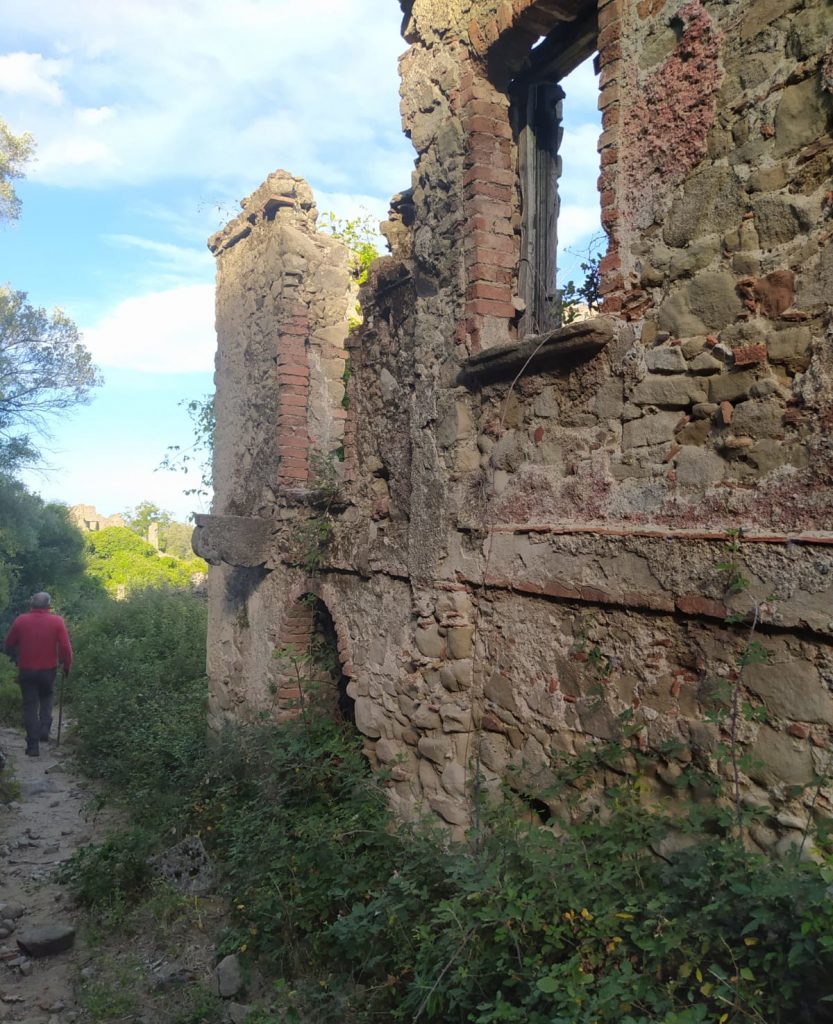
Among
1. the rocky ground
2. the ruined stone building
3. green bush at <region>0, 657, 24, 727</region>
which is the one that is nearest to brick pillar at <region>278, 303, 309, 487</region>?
the ruined stone building

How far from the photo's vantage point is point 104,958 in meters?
4.49

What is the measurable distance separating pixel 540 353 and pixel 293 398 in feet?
11.6

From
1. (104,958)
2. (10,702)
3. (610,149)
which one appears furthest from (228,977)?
(10,702)

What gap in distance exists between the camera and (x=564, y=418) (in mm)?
3539

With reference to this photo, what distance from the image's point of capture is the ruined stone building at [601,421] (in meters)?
2.61

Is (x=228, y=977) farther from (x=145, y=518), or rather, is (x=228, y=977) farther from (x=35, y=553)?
(x=145, y=518)

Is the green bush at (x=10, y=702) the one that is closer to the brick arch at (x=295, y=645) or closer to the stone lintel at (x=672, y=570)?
the brick arch at (x=295, y=645)

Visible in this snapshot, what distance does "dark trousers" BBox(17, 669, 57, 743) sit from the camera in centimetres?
889

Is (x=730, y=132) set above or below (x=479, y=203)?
below

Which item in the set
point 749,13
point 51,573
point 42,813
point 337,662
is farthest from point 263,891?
point 51,573

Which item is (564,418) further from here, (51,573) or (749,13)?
(51,573)

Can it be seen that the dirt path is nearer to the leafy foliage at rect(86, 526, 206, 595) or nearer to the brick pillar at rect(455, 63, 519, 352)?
the brick pillar at rect(455, 63, 519, 352)

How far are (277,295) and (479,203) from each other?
123 inches

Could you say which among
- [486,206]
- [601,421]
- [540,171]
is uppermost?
[540,171]
